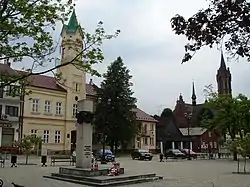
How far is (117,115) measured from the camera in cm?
6144

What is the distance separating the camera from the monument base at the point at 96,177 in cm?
1736

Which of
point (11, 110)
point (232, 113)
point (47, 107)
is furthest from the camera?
point (47, 107)

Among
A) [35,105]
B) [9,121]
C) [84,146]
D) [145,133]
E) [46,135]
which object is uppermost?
[35,105]

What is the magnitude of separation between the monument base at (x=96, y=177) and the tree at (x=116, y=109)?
125ft

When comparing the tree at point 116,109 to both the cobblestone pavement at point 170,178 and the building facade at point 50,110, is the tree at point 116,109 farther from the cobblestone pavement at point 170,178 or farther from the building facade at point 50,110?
the cobblestone pavement at point 170,178

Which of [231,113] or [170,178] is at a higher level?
[231,113]

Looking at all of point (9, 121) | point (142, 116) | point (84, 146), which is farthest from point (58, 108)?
point (84, 146)

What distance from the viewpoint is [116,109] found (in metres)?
61.8

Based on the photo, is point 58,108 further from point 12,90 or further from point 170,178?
point 12,90

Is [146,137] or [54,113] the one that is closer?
[54,113]

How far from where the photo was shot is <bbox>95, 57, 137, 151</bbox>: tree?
60719 millimetres

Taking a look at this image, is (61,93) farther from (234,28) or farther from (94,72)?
(234,28)

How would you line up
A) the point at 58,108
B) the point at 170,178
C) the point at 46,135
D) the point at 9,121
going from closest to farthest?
the point at 170,178 → the point at 9,121 → the point at 46,135 → the point at 58,108

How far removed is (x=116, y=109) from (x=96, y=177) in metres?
43.6
